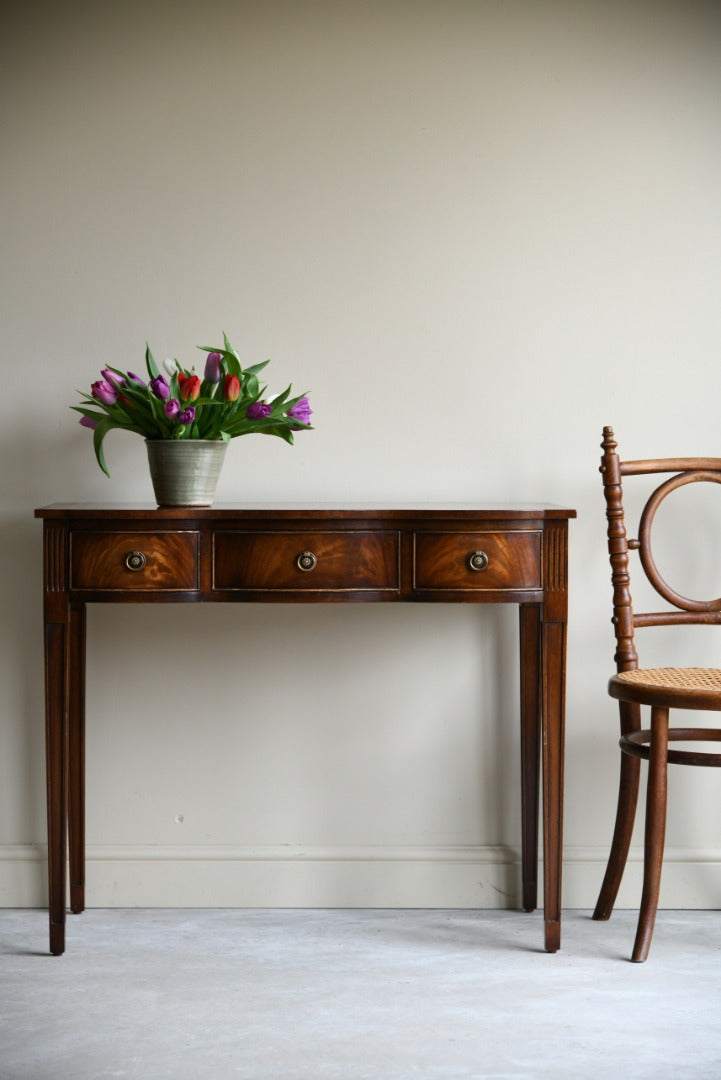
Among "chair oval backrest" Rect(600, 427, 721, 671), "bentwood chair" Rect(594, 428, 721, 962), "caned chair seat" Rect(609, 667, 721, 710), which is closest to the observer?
"caned chair seat" Rect(609, 667, 721, 710)

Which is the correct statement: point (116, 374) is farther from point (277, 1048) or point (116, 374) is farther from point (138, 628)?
point (277, 1048)

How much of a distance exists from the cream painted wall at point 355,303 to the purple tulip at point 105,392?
32 centimetres

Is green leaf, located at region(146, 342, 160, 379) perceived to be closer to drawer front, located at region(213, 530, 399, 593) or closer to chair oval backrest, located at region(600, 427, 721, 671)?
drawer front, located at region(213, 530, 399, 593)

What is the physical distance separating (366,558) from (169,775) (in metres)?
0.85

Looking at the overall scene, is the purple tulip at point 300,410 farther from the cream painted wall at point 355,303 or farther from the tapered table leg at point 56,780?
the tapered table leg at point 56,780

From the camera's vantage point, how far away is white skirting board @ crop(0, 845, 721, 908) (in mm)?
2750

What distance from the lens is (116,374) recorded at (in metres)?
2.54

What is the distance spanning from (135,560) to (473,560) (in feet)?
2.24

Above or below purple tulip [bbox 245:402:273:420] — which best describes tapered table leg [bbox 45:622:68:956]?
below

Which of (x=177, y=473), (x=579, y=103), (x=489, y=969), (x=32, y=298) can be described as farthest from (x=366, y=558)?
(x=579, y=103)

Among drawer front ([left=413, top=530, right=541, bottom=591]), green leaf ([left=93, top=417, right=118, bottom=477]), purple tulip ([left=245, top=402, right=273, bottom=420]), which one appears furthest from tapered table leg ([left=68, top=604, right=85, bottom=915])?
drawer front ([left=413, top=530, right=541, bottom=591])

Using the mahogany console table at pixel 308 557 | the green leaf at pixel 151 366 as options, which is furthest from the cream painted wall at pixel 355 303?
→ the mahogany console table at pixel 308 557

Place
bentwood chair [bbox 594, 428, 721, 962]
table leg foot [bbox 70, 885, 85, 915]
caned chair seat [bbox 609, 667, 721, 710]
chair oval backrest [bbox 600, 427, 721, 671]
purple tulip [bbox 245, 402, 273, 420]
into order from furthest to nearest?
1. table leg foot [bbox 70, 885, 85, 915]
2. chair oval backrest [bbox 600, 427, 721, 671]
3. purple tulip [bbox 245, 402, 273, 420]
4. bentwood chair [bbox 594, 428, 721, 962]
5. caned chair seat [bbox 609, 667, 721, 710]

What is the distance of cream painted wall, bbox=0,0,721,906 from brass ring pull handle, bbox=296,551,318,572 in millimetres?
483
